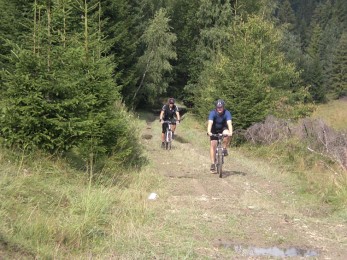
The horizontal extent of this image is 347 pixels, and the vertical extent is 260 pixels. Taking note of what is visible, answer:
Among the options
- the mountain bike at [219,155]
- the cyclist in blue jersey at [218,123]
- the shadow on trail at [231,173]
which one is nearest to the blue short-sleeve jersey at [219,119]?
the cyclist in blue jersey at [218,123]

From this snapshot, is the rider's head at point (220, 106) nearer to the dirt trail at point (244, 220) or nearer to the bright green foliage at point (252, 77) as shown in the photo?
the dirt trail at point (244, 220)

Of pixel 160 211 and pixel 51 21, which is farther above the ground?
pixel 51 21

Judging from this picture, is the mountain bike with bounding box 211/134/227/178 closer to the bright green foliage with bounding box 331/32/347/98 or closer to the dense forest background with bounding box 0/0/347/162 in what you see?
the dense forest background with bounding box 0/0/347/162

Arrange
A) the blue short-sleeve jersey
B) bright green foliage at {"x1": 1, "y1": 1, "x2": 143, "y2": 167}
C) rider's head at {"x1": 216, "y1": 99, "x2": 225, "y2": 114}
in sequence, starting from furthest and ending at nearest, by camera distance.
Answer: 1. the blue short-sleeve jersey
2. rider's head at {"x1": 216, "y1": 99, "x2": 225, "y2": 114}
3. bright green foliage at {"x1": 1, "y1": 1, "x2": 143, "y2": 167}

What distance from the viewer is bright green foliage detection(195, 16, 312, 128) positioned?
791 inches

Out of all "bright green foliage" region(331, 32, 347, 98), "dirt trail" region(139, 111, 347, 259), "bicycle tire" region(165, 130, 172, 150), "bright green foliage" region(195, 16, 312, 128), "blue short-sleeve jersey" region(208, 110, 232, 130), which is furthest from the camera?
"bright green foliage" region(331, 32, 347, 98)

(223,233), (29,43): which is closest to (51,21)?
(29,43)

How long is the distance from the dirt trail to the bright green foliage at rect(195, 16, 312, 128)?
28.1ft

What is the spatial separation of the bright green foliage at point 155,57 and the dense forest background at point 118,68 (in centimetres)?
9

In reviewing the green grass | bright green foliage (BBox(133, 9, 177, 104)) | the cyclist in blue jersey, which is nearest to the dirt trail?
the green grass

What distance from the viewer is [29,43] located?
9086 mm

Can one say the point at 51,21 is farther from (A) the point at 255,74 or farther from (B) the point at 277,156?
(A) the point at 255,74

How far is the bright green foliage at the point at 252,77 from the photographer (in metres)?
20.1

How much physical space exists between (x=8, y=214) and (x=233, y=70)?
16.4m
